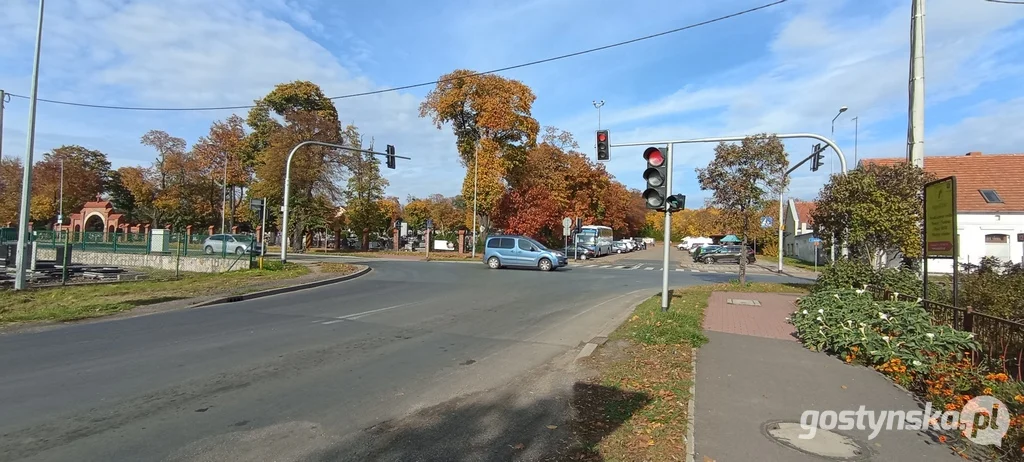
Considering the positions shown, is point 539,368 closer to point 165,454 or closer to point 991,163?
point 165,454

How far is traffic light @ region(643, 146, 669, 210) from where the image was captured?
10016 mm

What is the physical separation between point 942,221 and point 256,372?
9738 mm

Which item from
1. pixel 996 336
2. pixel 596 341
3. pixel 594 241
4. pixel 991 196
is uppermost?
pixel 991 196

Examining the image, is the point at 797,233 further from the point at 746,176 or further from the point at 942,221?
the point at 942,221

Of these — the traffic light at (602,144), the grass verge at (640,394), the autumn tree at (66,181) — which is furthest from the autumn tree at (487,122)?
the autumn tree at (66,181)

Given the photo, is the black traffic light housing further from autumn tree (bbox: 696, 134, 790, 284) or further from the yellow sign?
the yellow sign

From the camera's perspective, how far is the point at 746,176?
16.5m

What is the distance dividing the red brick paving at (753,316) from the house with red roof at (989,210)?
19.4 meters

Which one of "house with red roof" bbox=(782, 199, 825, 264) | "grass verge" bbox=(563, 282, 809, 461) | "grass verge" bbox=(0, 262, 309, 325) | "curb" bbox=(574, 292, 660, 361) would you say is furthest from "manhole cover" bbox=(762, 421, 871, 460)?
"house with red roof" bbox=(782, 199, 825, 264)

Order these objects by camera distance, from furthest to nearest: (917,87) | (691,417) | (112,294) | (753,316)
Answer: (112,294)
(917,87)
(753,316)
(691,417)

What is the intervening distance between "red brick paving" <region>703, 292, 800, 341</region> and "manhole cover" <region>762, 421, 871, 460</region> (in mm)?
4422

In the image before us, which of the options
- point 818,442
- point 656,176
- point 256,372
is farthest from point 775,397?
point 256,372

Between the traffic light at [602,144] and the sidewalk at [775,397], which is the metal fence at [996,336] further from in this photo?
the traffic light at [602,144]

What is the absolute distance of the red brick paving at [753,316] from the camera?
30.5 ft
